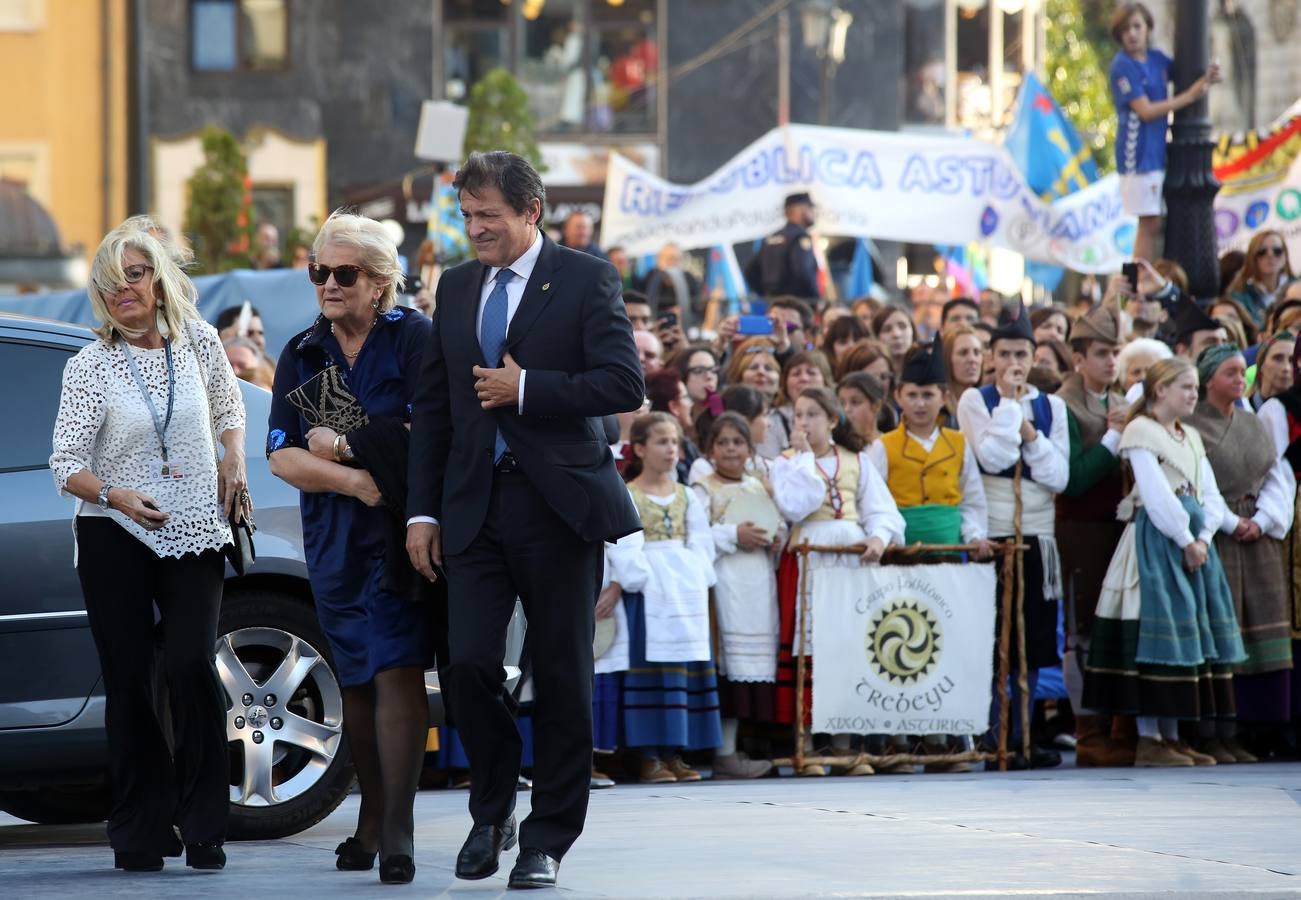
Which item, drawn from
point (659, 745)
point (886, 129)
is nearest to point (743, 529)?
point (659, 745)

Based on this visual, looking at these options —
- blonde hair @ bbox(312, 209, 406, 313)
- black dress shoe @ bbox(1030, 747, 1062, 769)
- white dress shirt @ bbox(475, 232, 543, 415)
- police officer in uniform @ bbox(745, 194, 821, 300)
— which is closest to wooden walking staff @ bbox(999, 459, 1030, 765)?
black dress shoe @ bbox(1030, 747, 1062, 769)

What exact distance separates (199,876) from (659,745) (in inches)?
155

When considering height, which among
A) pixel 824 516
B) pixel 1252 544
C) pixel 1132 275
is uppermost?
pixel 1132 275

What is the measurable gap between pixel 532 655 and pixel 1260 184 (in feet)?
40.9

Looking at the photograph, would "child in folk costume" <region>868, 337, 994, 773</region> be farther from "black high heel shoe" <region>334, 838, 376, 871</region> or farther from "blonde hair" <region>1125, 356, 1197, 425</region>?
"black high heel shoe" <region>334, 838, 376, 871</region>

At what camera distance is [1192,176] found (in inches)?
589

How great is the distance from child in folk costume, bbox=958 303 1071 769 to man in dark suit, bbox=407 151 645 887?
16.1ft

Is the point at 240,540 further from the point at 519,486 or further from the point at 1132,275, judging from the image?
the point at 1132,275

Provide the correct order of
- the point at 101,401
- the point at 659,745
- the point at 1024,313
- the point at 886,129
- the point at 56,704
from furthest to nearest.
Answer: the point at 886,129
the point at 1024,313
the point at 659,745
the point at 56,704
the point at 101,401

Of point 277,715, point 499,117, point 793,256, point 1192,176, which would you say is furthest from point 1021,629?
point 499,117

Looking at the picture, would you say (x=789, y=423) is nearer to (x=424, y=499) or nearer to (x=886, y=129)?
(x=424, y=499)

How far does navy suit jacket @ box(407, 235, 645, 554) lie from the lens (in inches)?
265

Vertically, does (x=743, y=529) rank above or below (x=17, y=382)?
below

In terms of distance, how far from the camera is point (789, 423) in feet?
40.2
